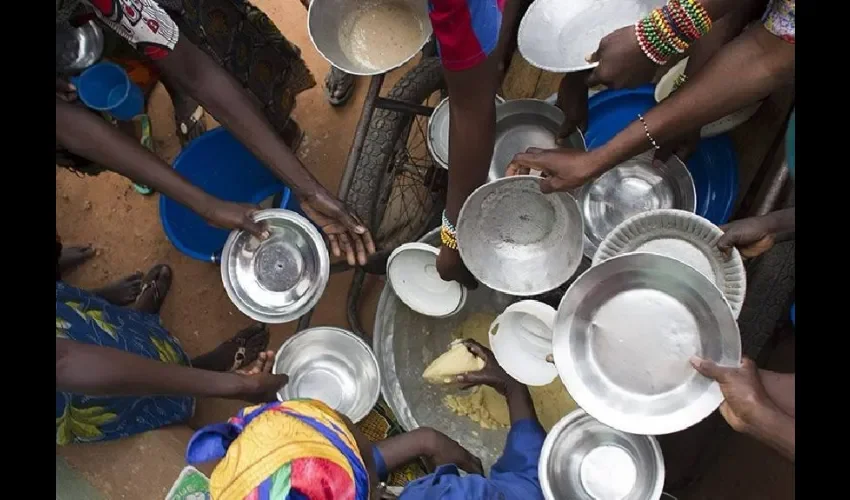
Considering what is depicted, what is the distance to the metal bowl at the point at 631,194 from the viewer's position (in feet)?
6.53

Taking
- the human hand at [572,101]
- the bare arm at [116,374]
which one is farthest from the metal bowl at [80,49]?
the human hand at [572,101]

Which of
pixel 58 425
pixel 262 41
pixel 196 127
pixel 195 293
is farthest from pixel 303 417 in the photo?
pixel 196 127

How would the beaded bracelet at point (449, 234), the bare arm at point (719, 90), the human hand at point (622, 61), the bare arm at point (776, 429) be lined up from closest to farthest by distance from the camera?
1. the bare arm at point (776, 429)
2. the bare arm at point (719, 90)
3. the human hand at point (622, 61)
4. the beaded bracelet at point (449, 234)

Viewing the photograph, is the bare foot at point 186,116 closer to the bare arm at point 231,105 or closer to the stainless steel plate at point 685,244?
the bare arm at point 231,105

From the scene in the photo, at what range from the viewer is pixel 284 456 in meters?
1.19

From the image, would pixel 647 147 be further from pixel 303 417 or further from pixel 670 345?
pixel 303 417

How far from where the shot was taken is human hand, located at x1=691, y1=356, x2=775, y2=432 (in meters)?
1.18

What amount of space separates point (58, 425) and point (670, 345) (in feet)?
5.38

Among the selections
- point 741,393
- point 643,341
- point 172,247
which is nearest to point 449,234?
point 643,341

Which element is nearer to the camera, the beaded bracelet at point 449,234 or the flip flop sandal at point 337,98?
the beaded bracelet at point 449,234

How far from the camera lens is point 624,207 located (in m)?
2.04

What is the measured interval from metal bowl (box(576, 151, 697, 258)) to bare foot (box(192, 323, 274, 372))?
4.94 feet

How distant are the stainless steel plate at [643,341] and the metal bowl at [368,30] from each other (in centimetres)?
97

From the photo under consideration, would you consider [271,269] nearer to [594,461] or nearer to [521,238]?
[521,238]
